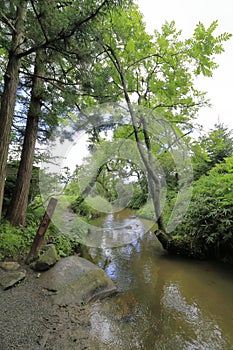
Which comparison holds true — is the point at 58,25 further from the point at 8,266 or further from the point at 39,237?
the point at 8,266

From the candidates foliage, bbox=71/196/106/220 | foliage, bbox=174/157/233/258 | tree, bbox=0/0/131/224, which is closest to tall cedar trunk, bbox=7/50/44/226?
tree, bbox=0/0/131/224

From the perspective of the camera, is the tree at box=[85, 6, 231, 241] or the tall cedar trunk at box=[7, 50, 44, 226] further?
the tree at box=[85, 6, 231, 241]

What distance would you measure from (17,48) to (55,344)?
4.48 metres

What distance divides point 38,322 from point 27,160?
3518 mm

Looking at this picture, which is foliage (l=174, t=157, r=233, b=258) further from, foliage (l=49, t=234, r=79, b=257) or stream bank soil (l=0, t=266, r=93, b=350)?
stream bank soil (l=0, t=266, r=93, b=350)

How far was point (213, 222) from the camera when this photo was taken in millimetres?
4234

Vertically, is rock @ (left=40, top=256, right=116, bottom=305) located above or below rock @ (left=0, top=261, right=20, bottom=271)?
below

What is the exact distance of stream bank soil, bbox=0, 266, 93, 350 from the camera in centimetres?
183

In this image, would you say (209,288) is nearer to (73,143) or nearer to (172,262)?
(172,262)

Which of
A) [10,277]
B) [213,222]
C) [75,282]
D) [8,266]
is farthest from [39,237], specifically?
[213,222]

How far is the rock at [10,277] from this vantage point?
2.59 m

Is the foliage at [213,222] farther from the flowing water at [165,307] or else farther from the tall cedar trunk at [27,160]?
the tall cedar trunk at [27,160]

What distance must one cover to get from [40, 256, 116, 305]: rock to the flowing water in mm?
192

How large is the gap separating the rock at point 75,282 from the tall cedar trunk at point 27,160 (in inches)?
72.2
